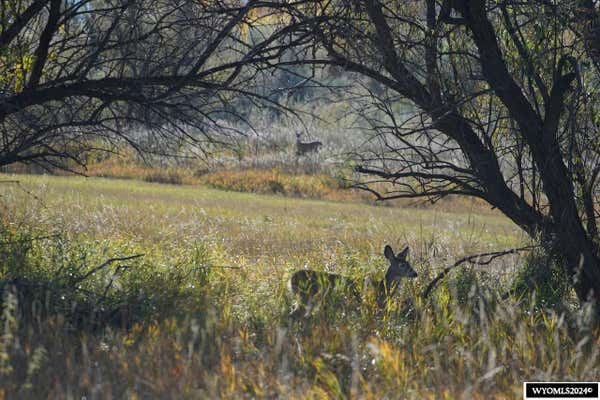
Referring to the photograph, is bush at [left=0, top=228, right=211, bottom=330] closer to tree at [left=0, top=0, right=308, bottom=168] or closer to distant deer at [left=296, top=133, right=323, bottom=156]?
tree at [left=0, top=0, right=308, bottom=168]

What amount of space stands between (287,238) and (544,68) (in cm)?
616

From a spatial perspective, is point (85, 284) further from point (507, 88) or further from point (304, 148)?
point (304, 148)

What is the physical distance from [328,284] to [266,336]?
1.36 meters

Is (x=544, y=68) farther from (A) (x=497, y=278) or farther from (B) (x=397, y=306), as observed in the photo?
(B) (x=397, y=306)

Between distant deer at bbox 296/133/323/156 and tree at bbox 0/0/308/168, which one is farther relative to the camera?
distant deer at bbox 296/133/323/156

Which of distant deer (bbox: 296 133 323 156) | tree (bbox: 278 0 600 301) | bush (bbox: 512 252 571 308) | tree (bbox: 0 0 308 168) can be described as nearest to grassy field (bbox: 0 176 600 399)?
bush (bbox: 512 252 571 308)

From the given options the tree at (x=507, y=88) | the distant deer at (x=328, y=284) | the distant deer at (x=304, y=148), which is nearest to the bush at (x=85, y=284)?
the distant deer at (x=328, y=284)

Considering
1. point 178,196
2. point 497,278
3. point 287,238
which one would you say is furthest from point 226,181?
point 497,278

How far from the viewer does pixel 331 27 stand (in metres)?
7.76

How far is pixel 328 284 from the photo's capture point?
7.46 m

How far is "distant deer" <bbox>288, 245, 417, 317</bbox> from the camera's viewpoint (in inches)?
279

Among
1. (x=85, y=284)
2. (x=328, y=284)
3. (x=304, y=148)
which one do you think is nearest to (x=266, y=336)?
(x=328, y=284)

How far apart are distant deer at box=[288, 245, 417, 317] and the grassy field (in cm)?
12

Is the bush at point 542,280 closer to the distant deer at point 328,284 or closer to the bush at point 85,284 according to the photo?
the distant deer at point 328,284
